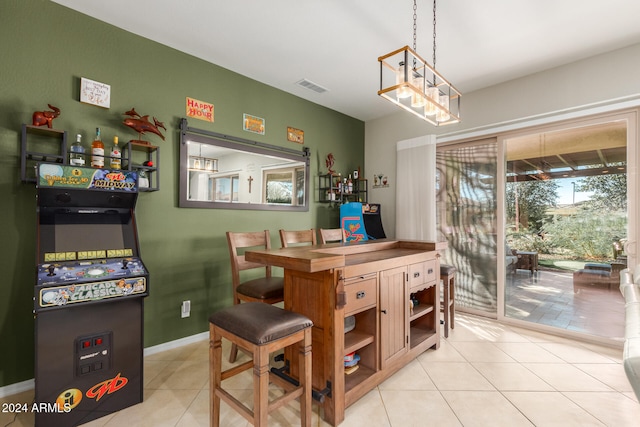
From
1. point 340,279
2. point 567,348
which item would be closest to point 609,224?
point 567,348

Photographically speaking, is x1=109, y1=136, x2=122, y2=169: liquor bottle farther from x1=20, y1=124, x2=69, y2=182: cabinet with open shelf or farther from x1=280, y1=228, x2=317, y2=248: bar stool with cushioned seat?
x1=280, y1=228, x2=317, y2=248: bar stool with cushioned seat

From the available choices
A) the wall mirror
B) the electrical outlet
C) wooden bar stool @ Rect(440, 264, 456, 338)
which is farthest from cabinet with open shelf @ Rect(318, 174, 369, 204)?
the electrical outlet

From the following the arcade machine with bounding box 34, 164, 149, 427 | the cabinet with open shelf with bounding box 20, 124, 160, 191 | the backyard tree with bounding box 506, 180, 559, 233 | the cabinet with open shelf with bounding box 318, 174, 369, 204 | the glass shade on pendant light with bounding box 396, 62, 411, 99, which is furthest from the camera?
the cabinet with open shelf with bounding box 318, 174, 369, 204

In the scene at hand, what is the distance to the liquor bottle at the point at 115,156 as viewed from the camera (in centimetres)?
232

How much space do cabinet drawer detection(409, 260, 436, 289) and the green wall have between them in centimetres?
188

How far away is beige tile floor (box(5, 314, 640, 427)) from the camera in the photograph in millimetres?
1828

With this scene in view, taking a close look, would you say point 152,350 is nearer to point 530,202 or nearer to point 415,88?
point 415,88

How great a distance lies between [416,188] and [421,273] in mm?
1962

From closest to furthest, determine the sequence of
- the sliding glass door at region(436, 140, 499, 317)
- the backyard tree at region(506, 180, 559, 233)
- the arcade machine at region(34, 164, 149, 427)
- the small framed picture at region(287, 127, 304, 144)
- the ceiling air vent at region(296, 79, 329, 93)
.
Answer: the arcade machine at region(34, 164, 149, 427)
the backyard tree at region(506, 180, 559, 233)
the ceiling air vent at region(296, 79, 329, 93)
the sliding glass door at region(436, 140, 499, 317)
the small framed picture at region(287, 127, 304, 144)

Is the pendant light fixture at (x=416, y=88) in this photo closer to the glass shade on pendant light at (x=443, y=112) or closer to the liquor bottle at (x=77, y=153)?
the glass shade on pendant light at (x=443, y=112)

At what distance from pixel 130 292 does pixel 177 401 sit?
0.83 metres

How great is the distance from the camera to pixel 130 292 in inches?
72.6

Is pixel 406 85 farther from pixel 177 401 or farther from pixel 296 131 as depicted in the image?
pixel 177 401

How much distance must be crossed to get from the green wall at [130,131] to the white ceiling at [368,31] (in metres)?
0.21
